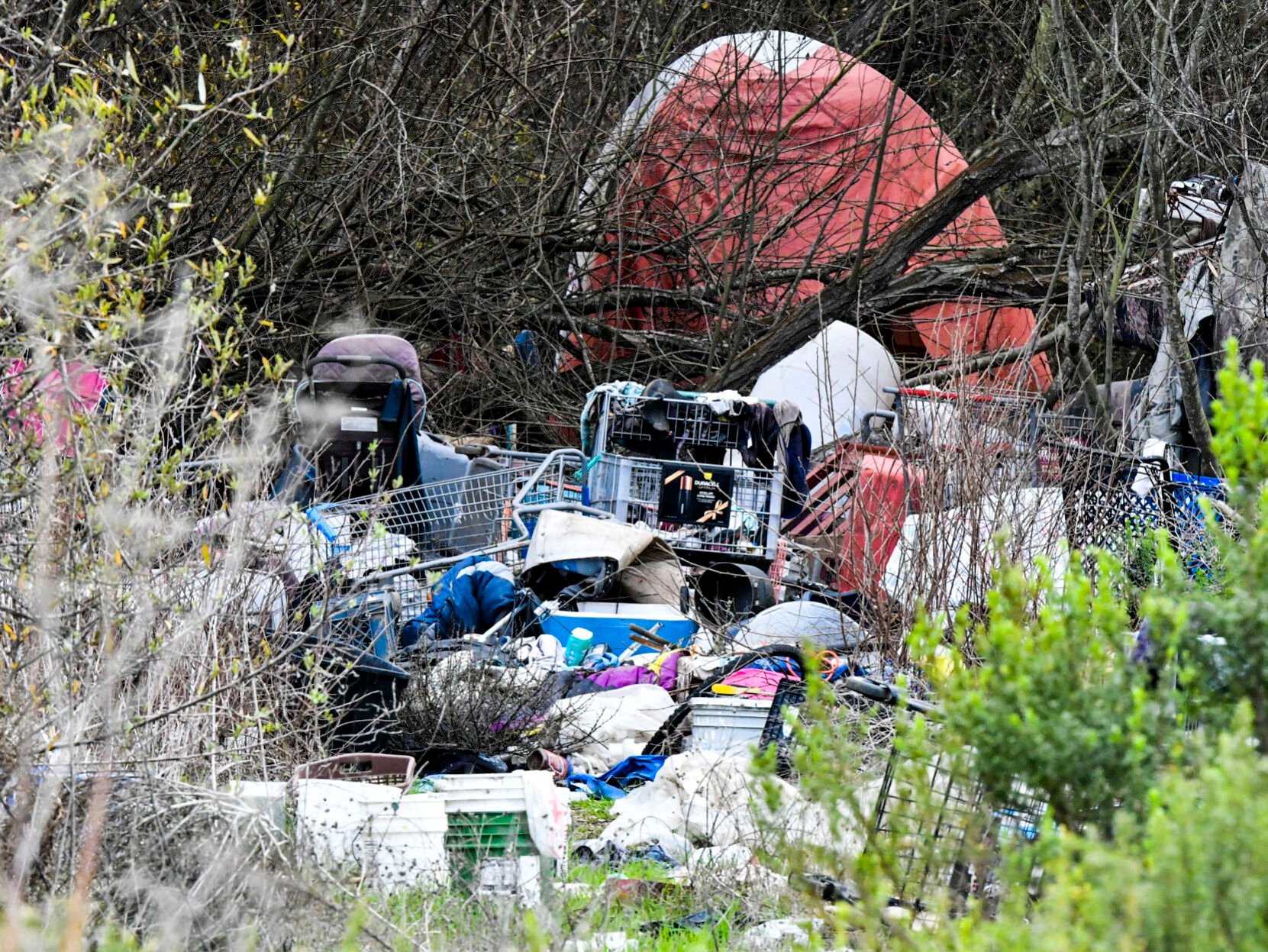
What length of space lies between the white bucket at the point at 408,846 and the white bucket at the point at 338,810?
1.1 inches

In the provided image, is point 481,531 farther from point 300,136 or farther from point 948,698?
point 948,698

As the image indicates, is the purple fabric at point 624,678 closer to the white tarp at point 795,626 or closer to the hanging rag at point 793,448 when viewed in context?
Answer: the white tarp at point 795,626

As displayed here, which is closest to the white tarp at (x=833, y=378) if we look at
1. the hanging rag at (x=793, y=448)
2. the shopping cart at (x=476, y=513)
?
the hanging rag at (x=793, y=448)

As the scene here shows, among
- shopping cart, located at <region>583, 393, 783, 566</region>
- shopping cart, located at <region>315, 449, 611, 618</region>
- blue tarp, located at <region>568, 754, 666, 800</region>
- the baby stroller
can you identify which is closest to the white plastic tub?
blue tarp, located at <region>568, 754, 666, 800</region>

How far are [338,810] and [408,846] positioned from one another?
0.19m

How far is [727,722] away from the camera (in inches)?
197

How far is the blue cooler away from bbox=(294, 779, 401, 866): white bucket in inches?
110

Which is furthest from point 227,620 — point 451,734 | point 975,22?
point 975,22

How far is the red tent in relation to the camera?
996 centimetres

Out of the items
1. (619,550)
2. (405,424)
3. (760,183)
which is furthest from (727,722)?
(760,183)

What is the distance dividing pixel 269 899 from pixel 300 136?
7501 mm

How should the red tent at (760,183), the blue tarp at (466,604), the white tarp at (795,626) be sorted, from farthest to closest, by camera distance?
the red tent at (760,183) → the blue tarp at (466,604) → the white tarp at (795,626)

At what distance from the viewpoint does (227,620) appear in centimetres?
430

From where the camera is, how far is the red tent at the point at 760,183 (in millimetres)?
9961
